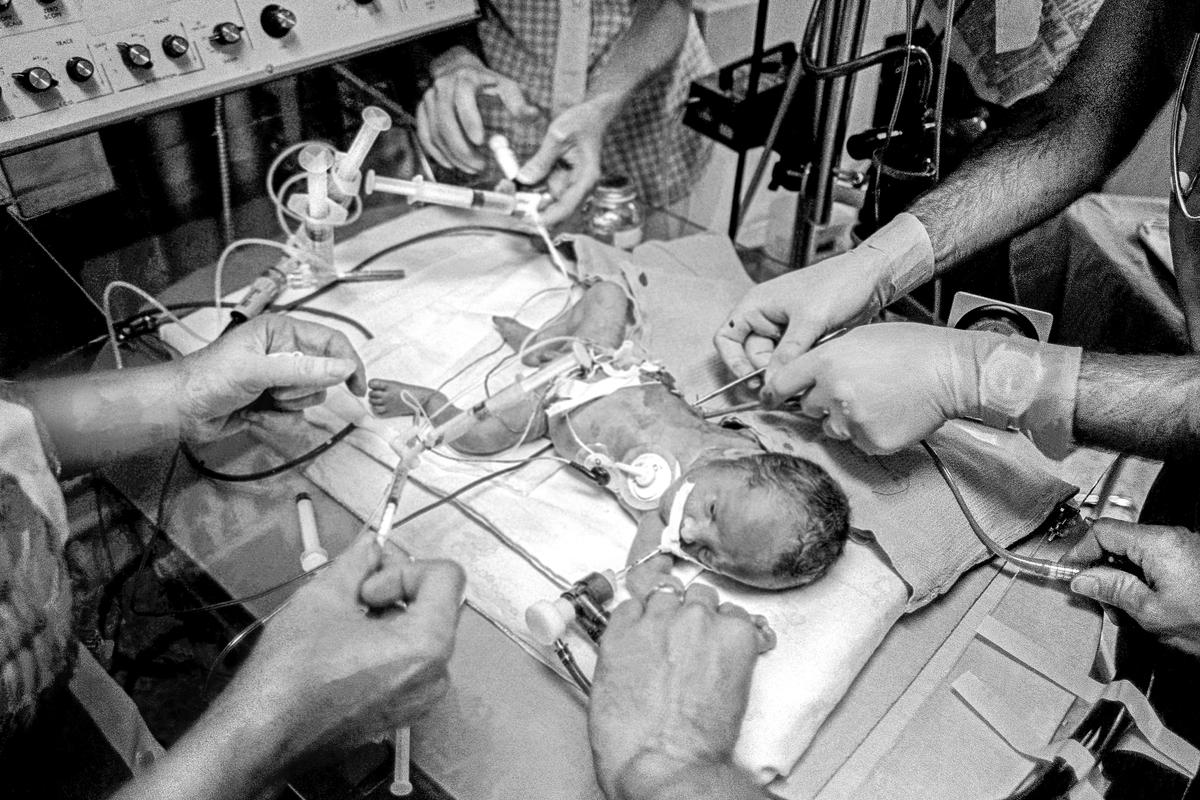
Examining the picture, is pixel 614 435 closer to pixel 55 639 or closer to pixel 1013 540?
pixel 1013 540

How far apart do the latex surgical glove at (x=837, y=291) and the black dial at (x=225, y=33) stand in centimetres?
114

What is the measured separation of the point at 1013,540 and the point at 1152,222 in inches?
35.5

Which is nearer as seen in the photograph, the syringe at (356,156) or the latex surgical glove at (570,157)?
the syringe at (356,156)

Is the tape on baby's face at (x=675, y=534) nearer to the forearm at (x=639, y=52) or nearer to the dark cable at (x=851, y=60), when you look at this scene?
the dark cable at (x=851, y=60)

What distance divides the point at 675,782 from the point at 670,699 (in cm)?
11

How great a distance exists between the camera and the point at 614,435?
5.68ft

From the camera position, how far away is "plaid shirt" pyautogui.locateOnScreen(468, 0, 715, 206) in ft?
7.10

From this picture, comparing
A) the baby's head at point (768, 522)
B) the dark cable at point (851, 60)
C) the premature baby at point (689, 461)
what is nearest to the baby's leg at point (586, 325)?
the premature baby at point (689, 461)

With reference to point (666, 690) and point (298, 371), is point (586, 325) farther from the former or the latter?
point (666, 690)

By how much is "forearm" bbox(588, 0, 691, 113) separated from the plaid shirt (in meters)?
0.03

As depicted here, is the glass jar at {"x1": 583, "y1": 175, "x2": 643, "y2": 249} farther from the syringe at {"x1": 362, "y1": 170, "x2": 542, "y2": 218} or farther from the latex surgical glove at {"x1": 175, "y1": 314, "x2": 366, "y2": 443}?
the latex surgical glove at {"x1": 175, "y1": 314, "x2": 366, "y2": 443}

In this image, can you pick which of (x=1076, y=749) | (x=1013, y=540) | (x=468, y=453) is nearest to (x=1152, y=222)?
(x=1013, y=540)

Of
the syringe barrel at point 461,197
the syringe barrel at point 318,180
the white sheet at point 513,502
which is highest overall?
the syringe barrel at point 318,180

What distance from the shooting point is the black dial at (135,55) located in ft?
4.88
